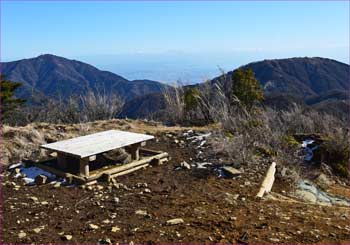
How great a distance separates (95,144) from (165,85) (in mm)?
8780

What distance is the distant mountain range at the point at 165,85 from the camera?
118ft

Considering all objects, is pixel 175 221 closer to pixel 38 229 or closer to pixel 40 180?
pixel 38 229

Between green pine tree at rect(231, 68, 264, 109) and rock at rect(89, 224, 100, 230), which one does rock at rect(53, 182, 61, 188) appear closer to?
rock at rect(89, 224, 100, 230)

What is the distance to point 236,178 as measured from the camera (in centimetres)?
714

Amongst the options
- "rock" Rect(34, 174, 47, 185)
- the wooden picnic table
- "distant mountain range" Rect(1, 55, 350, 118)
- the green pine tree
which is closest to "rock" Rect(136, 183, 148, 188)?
the wooden picnic table

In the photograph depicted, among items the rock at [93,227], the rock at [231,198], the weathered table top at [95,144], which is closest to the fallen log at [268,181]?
the rock at [231,198]

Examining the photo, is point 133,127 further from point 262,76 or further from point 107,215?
point 262,76

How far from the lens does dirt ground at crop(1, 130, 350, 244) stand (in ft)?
14.8

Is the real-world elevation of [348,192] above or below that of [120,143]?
below

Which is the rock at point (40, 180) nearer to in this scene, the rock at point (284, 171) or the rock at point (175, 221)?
the rock at point (175, 221)

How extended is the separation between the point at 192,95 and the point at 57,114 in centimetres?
541

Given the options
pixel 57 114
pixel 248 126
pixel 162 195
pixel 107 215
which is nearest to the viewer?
pixel 107 215

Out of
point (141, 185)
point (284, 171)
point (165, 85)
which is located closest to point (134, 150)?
point (141, 185)

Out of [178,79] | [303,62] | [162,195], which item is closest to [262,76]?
[303,62]
